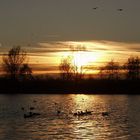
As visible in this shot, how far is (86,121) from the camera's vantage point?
43844mm

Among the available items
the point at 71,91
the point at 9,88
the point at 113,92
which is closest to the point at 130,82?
the point at 113,92

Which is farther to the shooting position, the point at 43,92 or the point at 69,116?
the point at 43,92

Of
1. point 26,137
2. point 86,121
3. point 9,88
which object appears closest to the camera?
point 26,137

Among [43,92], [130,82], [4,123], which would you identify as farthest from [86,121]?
[43,92]

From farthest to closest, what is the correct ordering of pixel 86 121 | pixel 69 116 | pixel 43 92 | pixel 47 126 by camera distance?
pixel 43 92 → pixel 69 116 → pixel 86 121 → pixel 47 126

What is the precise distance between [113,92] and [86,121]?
6325 cm

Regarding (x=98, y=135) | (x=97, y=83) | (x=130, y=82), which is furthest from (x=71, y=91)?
(x=98, y=135)

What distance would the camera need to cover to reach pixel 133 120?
44.3m

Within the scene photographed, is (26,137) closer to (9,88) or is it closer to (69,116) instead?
(69,116)

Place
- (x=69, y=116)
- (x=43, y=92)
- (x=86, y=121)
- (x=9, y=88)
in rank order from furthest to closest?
(x=43, y=92), (x=9, y=88), (x=69, y=116), (x=86, y=121)

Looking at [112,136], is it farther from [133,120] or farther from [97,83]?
[97,83]

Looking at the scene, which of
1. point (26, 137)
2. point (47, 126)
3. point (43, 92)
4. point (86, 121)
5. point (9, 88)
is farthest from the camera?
point (43, 92)

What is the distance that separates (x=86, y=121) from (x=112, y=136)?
392 inches

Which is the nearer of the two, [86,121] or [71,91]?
[86,121]
